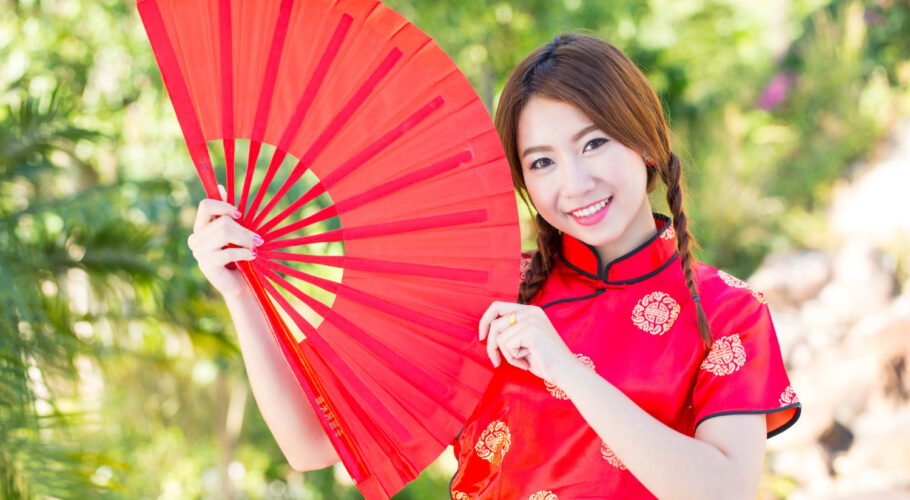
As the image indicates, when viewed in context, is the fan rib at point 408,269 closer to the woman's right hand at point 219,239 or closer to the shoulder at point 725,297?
the woman's right hand at point 219,239

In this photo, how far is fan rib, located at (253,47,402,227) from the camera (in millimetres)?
1189

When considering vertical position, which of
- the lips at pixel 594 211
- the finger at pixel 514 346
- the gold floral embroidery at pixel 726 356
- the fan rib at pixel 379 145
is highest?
the fan rib at pixel 379 145

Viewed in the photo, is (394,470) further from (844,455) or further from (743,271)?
(743,271)

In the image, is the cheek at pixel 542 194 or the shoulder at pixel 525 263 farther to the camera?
the shoulder at pixel 525 263

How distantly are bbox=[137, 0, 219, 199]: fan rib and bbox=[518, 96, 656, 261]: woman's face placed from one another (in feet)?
1.51

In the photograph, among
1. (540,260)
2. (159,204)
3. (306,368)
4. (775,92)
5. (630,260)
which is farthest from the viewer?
(775,92)

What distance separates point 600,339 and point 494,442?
0.72 ft

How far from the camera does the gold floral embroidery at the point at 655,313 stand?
126 cm

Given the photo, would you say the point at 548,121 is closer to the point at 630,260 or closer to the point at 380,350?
the point at 630,260

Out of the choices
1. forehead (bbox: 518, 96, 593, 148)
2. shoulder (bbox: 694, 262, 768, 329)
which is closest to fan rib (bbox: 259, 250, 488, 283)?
forehead (bbox: 518, 96, 593, 148)

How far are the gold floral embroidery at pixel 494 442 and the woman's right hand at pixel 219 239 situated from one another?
437 millimetres

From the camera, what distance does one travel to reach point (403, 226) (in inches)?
48.4

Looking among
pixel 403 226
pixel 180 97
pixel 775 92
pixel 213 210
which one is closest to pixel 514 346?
pixel 403 226

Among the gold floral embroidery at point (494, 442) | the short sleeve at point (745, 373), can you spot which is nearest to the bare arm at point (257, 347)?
the gold floral embroidery at point (494, 442)
